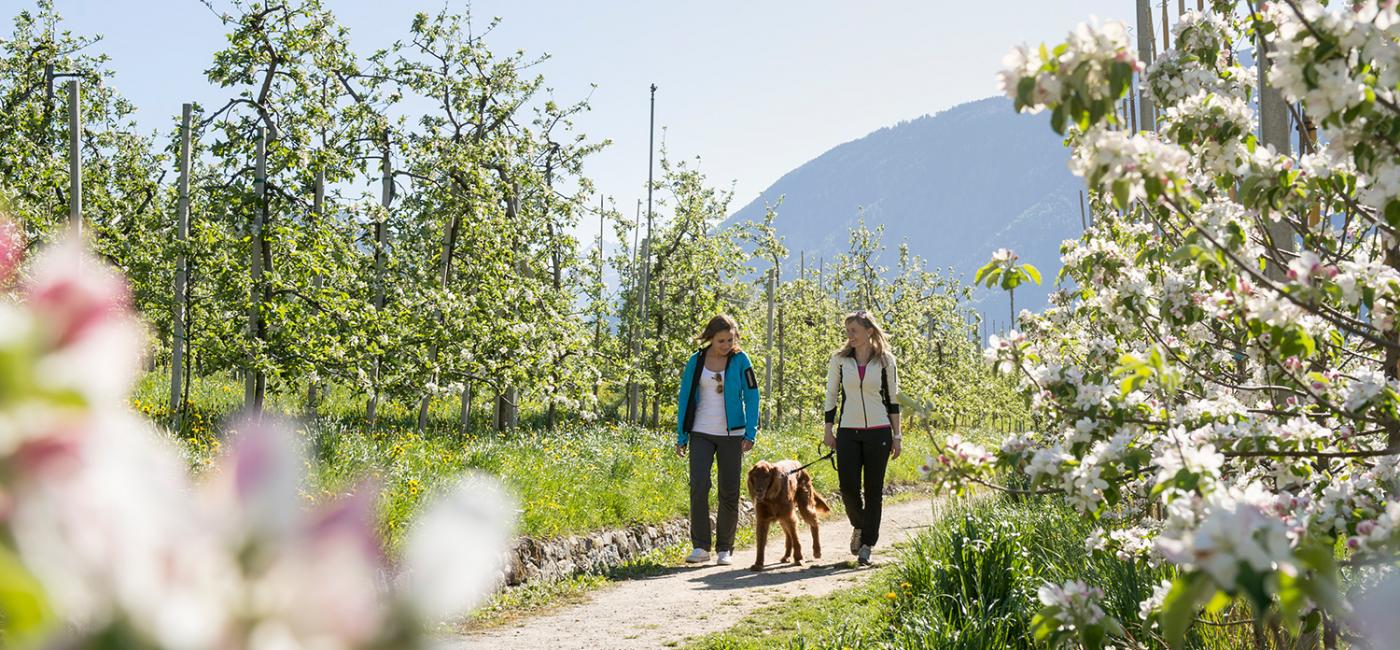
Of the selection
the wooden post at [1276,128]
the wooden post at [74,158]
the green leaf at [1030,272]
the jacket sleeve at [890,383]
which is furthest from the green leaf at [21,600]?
the wooden post at [74,158]

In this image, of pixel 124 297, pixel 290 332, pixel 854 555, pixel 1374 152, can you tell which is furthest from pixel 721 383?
pixel 124 297

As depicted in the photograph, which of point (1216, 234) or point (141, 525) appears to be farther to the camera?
point (1216, 234)

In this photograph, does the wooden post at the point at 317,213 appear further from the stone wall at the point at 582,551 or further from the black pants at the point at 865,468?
the black pants at the point at 865,468

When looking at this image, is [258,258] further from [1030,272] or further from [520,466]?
[1030,272]

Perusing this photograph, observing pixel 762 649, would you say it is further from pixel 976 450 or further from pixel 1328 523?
pixel 1328 523

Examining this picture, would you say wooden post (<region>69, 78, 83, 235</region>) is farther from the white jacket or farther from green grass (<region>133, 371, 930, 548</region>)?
the white jacket

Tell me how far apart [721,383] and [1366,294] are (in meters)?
5.45

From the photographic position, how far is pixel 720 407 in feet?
24.9

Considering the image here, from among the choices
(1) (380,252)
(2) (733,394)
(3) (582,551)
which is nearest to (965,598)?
(2) (733,394)

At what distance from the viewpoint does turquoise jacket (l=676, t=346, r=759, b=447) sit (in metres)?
7.53

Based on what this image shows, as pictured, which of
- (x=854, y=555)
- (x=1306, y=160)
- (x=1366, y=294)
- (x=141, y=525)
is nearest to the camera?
(x=141, y=525)

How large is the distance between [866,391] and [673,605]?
7.08ft

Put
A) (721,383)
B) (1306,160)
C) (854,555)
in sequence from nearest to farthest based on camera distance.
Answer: (1306,160) → (721,383) → (854,555)

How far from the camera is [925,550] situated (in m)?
6.24
